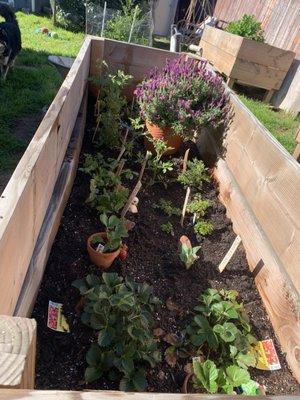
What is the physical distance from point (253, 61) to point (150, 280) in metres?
5.33

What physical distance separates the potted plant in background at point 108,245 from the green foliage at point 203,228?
2.66 feet

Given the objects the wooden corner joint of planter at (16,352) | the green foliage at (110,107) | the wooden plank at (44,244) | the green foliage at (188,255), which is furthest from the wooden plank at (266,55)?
the wooden corner joint of planter at (16,352)

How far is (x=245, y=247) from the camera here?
2.61 meters

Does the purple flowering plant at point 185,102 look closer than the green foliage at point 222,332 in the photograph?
No

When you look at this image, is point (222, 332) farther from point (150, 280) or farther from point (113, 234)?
point (113, 234)

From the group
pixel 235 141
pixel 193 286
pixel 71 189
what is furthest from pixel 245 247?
pixel 71 189

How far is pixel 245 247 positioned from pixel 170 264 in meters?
0.63

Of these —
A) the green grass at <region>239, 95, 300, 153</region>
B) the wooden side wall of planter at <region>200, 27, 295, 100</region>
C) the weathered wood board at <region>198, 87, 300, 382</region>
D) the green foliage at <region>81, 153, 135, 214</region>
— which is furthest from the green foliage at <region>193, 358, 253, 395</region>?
the wooden side wall of planter at <region>200, 27, 295, 100</region>

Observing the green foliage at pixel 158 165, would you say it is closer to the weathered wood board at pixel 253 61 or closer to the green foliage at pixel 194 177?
the green foliage at pixel 194 177

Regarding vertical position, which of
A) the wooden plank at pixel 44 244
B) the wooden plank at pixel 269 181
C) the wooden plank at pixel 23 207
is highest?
the wooden plank at pixel 23 207

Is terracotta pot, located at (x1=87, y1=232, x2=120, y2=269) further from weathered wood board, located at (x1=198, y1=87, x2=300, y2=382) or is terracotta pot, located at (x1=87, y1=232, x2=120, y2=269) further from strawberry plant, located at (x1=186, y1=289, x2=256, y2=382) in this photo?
weathered wood board, located at (x1=198, y1=87, x2=300, y2=382)

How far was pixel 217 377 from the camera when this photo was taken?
5.62 ft

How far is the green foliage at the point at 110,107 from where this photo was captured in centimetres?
336

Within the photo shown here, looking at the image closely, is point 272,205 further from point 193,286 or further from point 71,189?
point 71,189
